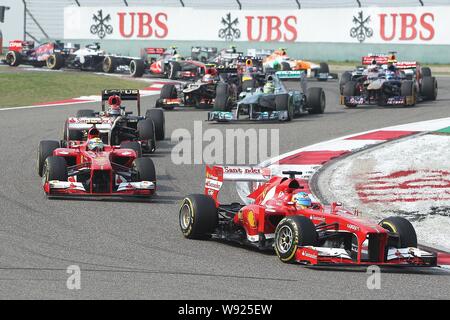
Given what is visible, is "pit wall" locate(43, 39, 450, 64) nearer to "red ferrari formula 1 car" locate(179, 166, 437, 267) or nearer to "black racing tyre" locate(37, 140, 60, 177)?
"black racing tyre" locate(37, 140, 60, 177)

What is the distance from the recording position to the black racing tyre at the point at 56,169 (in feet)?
51.9

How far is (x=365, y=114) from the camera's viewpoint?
29234 millimetres

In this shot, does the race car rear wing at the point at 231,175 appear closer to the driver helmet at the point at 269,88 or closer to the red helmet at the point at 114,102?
the red helmet at the point at 114,102

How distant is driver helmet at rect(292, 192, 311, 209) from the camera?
12234 mm

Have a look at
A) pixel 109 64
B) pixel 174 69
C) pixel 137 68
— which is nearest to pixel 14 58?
pixel 109 64

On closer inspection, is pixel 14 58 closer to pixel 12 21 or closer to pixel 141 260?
pixel 12 21

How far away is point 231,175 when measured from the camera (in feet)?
43.7

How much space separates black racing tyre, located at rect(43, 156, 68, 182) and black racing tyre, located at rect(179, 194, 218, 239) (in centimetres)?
338

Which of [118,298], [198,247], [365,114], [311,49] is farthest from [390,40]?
[118,298]

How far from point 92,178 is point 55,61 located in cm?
2989

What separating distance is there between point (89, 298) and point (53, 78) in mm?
30859

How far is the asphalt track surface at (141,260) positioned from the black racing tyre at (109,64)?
25.0 meters

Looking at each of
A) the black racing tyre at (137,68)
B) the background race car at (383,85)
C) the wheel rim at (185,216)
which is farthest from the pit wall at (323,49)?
the wheel rim at (185,216)

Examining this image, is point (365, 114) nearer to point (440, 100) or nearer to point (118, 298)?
point (440, 100)
